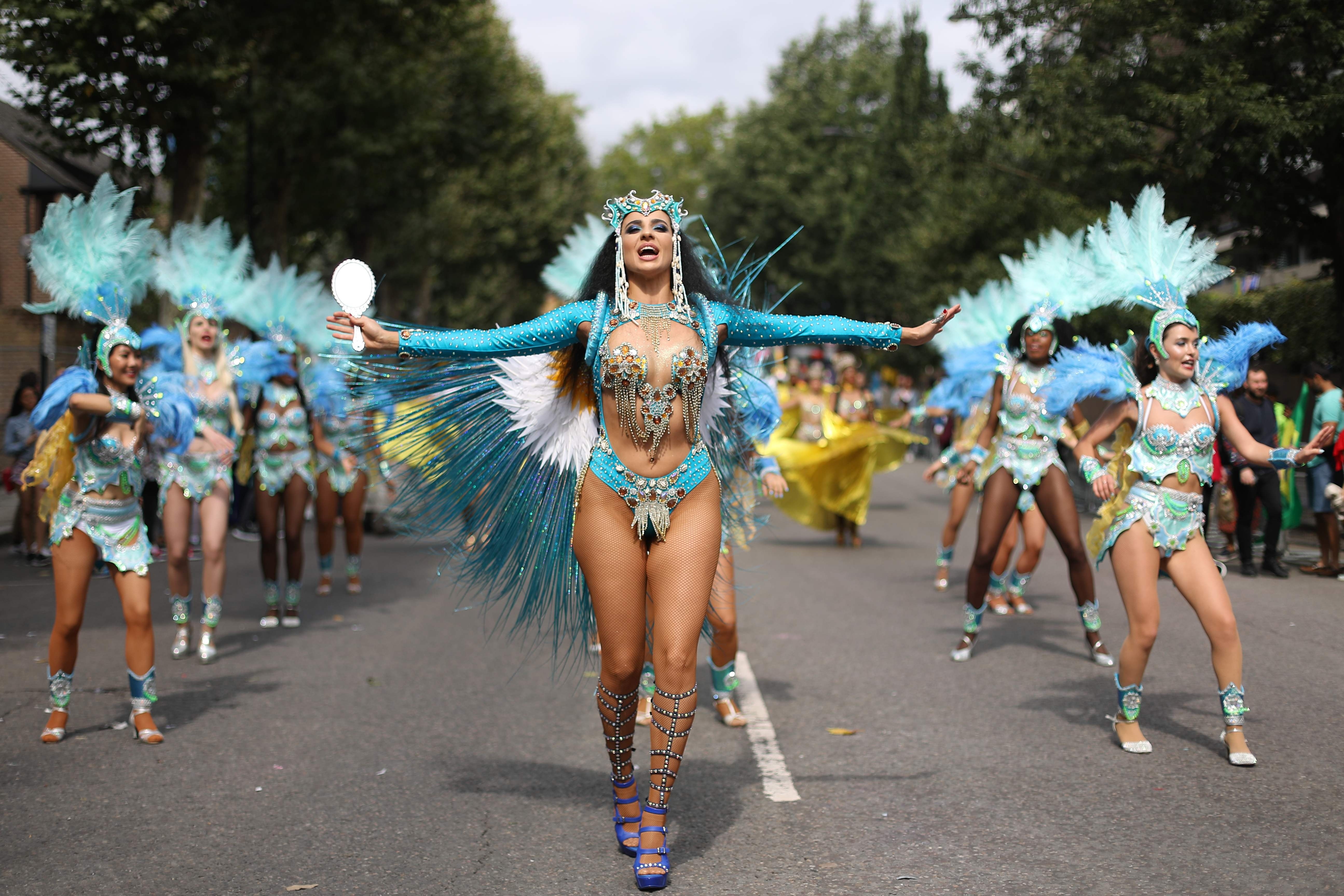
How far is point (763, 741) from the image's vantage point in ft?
20.0

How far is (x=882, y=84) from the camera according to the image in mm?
47750

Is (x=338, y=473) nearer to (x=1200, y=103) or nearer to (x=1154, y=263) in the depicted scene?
(x=1154, y=263)

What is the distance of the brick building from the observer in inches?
1283

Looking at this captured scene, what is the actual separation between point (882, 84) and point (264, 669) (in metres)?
44.0

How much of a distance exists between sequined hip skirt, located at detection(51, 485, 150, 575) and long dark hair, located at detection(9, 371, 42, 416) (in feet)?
29.4

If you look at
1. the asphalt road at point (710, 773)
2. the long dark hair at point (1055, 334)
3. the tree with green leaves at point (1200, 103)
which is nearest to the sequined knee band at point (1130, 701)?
the asphalt road at point (710, 773)

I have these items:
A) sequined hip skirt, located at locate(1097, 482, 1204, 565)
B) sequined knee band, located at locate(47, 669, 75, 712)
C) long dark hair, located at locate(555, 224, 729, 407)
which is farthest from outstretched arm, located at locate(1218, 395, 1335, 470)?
sequined knee band, located at locate(47, 669, 75, 712)

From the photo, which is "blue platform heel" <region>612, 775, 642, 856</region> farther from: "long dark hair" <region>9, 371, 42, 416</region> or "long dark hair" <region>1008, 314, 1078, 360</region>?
"long dark hair" <region>9, 371, 42, 416</region>

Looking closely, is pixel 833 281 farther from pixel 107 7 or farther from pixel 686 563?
pixel 686 563

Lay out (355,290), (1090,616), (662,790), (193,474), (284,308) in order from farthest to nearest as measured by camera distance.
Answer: (284,308) < (193,474) < (1090,616) < (355,290) < (662,790)

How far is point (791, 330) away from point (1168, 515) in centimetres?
214

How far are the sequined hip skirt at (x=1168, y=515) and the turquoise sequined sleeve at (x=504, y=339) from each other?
9.40 ft

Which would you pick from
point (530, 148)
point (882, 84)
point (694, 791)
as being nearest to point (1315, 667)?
point (694, 791)

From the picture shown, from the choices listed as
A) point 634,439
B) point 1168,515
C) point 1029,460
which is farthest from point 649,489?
point 1029,460
